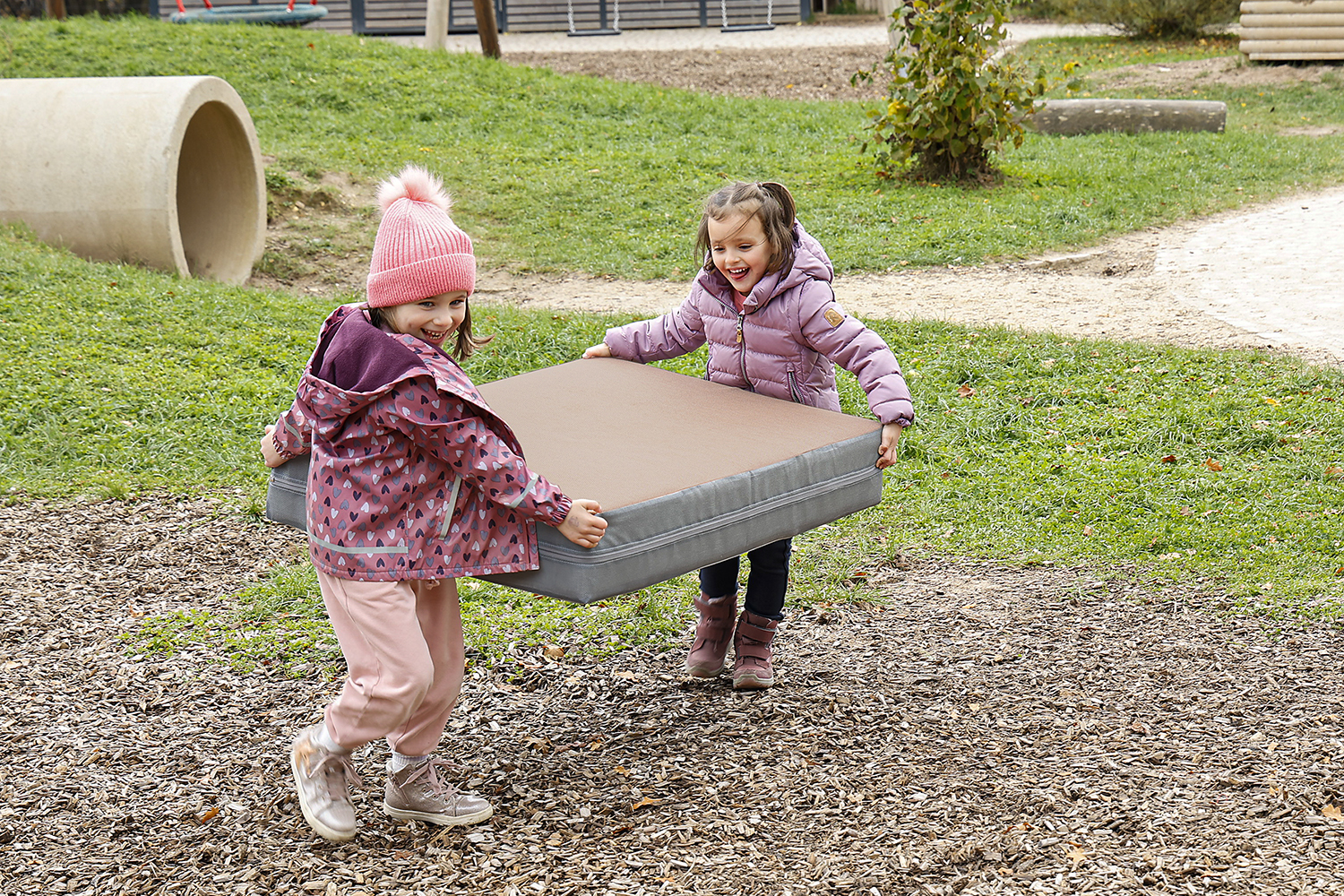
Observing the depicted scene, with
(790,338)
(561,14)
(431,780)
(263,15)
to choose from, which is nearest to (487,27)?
(263,15)

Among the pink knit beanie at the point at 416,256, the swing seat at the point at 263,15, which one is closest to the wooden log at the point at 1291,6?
the swing seat at the point at 263,15

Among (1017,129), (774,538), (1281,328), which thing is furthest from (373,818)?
(1017,129)

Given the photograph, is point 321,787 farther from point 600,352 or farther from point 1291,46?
point 1291,46

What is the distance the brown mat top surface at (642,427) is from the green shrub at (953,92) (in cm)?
826

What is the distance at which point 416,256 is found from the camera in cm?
268

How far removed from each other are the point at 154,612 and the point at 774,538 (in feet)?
8.09

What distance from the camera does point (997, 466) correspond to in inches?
220

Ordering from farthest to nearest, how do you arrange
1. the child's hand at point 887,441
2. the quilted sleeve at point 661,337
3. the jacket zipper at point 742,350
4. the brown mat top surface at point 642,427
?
the quilted sleeve at point 661,337, the jacket zipper at point 742,350, the child's hand at point 887,441, the brown mat top surface at point 642,427

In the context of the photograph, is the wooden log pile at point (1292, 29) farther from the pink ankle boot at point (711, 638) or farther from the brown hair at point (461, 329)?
the brown hair at point (461, 329)

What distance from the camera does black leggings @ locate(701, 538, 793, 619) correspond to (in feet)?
11.9

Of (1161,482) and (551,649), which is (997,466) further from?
(551,649)

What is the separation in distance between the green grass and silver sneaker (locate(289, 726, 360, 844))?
21.9ft

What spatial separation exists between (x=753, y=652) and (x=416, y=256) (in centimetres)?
167

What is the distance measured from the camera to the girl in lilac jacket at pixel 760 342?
3373 millimetres
